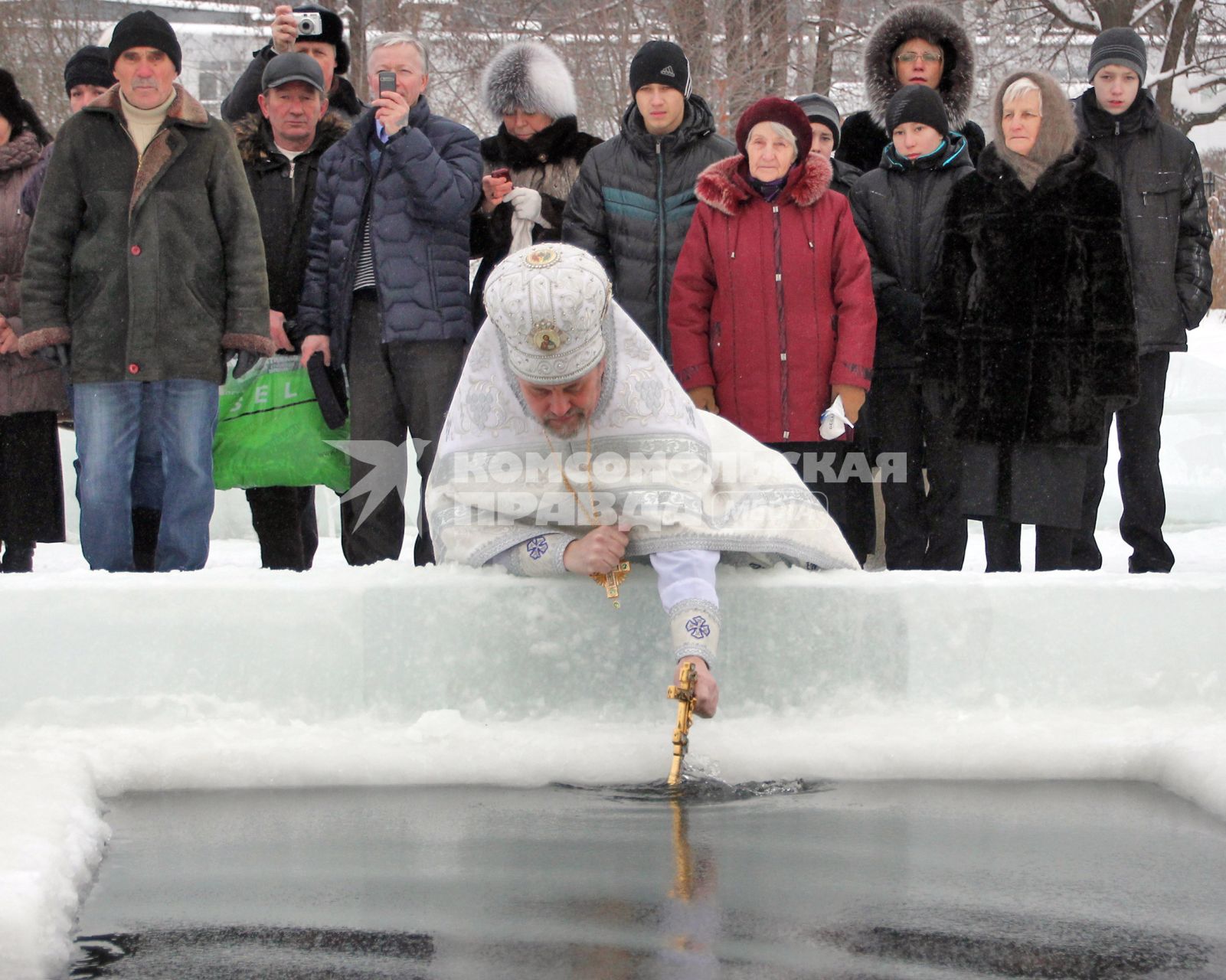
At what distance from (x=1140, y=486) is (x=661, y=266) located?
6.79ft

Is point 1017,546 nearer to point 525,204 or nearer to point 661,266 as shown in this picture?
point 661,266

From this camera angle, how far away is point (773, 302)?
5945mm

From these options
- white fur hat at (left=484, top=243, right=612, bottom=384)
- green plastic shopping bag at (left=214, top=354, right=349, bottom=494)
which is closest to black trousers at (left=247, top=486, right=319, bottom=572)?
green plastic shopping bag at (left=214, top=354, right=349, bottom=494)

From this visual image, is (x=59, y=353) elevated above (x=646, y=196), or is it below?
A: below

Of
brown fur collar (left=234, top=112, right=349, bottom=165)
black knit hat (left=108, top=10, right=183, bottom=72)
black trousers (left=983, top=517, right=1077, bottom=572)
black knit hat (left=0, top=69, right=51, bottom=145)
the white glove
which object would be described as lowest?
black trousers (left=983, top=517, right=1077, bottom=572)

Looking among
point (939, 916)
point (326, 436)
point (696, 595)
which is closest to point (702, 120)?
point (326, 436)

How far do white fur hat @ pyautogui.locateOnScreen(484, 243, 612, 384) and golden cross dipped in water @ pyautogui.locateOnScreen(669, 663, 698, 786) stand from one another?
0.78 m

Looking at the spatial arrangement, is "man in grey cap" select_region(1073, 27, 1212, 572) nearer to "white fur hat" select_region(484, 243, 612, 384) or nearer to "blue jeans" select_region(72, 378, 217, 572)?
"white fur hat" select_region(484, 243, 612, 384)

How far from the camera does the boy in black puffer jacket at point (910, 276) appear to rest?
6.34m

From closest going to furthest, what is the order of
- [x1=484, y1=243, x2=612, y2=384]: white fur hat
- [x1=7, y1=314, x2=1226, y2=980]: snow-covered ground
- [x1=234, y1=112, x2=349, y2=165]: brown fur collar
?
[x1=484, y1=243, x2=612, y2=384]: white fur hat
[x1=7, y1=314, x2=1226, y2=980]: snow-covered ground
[x1=234, y1=112, x2=349, y2=165]: brown fur collar

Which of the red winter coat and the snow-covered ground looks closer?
the snow-covered ground

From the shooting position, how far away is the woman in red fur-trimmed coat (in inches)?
233

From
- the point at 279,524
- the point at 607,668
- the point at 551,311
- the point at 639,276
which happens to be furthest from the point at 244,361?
the point at 551,311

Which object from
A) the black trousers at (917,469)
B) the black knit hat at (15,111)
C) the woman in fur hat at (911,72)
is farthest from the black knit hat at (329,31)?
the black trousers at (917,469)
